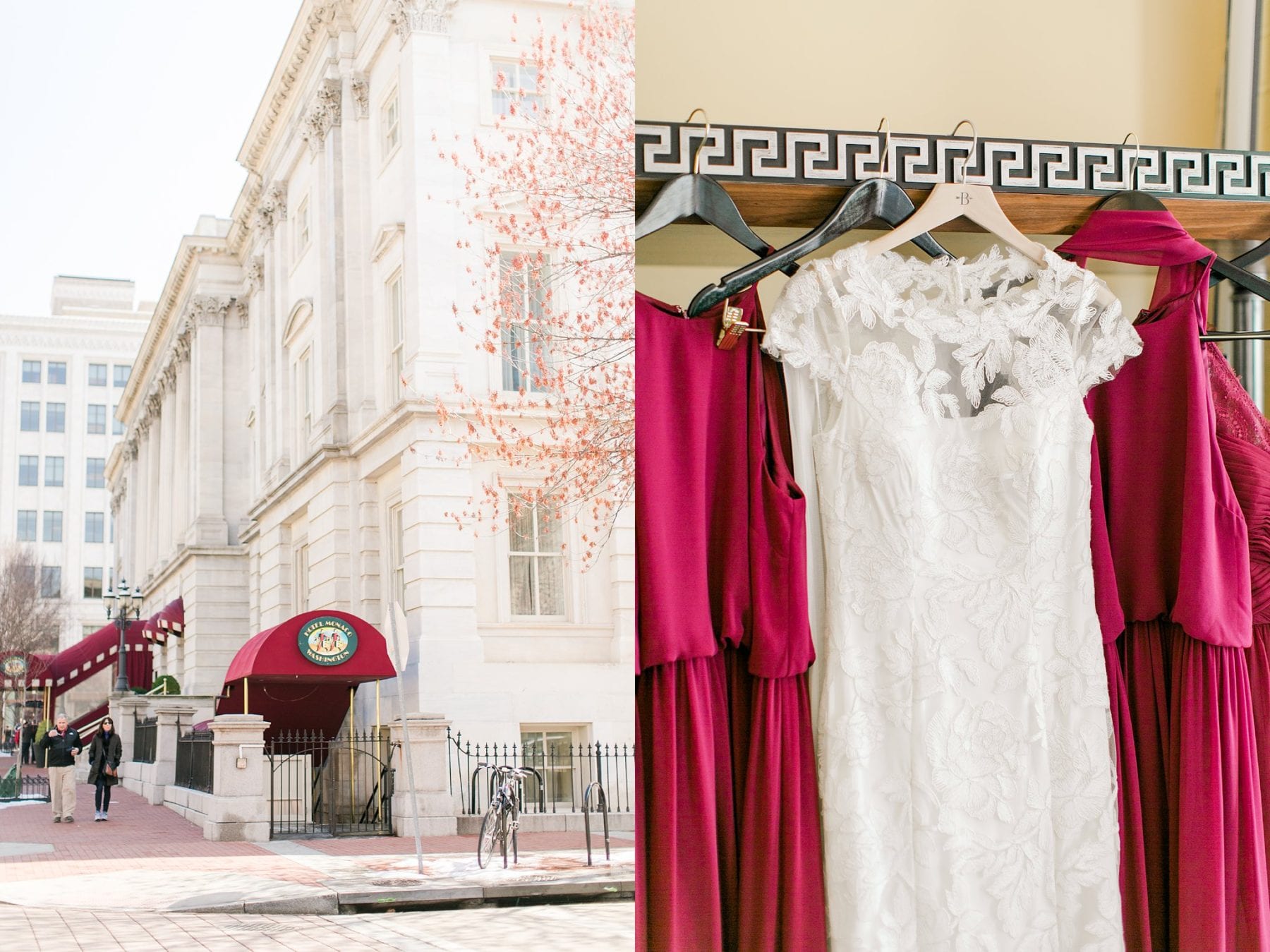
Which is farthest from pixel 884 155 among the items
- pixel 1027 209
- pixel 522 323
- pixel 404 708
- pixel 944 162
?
pixel 404 708

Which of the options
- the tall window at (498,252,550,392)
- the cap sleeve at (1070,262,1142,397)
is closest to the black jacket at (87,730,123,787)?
the tall window at (498,252,550,392)

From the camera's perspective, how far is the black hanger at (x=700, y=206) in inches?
69.1

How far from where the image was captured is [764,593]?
169cm

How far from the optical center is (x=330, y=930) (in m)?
1.21

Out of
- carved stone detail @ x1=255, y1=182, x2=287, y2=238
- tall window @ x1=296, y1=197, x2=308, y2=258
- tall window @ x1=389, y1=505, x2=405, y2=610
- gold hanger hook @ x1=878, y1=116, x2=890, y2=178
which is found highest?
gold hanger hook @ x1=878, y1=116, x2=890, y2=178

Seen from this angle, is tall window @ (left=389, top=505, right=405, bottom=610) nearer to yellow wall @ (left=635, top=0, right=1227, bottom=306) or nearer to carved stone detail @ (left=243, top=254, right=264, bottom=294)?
carved stone detail @ (left=243, top=254, right=264, bottom=294)

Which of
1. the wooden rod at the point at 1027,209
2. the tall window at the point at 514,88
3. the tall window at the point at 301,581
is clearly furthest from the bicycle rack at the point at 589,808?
the wooden rod at the point at 1027,209

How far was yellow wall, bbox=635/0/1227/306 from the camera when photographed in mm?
2195

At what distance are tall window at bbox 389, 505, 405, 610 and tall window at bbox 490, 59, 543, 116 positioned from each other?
470 mm

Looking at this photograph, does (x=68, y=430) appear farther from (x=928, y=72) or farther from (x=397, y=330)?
(x=928, y=72)

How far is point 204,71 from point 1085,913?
1666 mm

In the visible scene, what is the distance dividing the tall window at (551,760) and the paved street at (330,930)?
5.1 inches

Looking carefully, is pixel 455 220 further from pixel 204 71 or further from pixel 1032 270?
pixel 1032 270

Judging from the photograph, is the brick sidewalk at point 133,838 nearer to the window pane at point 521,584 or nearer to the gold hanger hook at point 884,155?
the window pane at point 521,584
